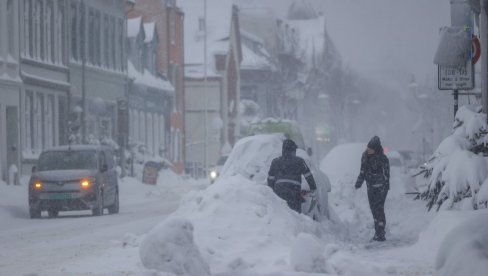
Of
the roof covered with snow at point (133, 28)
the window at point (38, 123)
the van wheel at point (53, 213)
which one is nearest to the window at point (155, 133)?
the roof covered with snow at point (133, 28)

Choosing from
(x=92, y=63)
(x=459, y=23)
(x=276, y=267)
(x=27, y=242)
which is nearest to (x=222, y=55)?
(x=92, y=63)

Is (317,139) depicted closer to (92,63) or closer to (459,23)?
(92,63)

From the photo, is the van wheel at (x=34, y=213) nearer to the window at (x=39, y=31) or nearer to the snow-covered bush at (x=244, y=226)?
the snow-covered bush at (x=244, y=226)

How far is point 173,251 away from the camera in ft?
43.4

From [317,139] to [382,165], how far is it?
8783 cm

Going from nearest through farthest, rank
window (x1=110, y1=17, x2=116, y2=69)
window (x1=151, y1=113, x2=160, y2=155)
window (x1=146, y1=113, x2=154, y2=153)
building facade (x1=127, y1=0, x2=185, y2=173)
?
window (x1=110, y1=17, x2=116, y2=69)
window (x1=146, y1=113, x2=154, y2=153)
window (x1=151, y1=113, x2=160, y2=155)
building facade (x1=127, y1=0, x2=185, y2=173)

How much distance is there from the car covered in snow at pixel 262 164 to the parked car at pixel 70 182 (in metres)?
7.23

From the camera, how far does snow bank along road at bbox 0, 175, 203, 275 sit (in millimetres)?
15602

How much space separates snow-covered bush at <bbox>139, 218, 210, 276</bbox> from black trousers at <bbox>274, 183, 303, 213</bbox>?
4.86 m

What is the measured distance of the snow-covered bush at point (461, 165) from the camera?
670 inches

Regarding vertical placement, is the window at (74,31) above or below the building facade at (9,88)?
above

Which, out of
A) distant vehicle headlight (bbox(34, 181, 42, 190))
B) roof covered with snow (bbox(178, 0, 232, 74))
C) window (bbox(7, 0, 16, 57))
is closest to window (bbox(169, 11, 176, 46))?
roof covered with snow (bbox(178, 0, 232, 74))

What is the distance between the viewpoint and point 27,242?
1991 cm

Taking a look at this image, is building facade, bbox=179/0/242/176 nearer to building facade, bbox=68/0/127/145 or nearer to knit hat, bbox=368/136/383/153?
building facade, bbox=68/0/127/145
